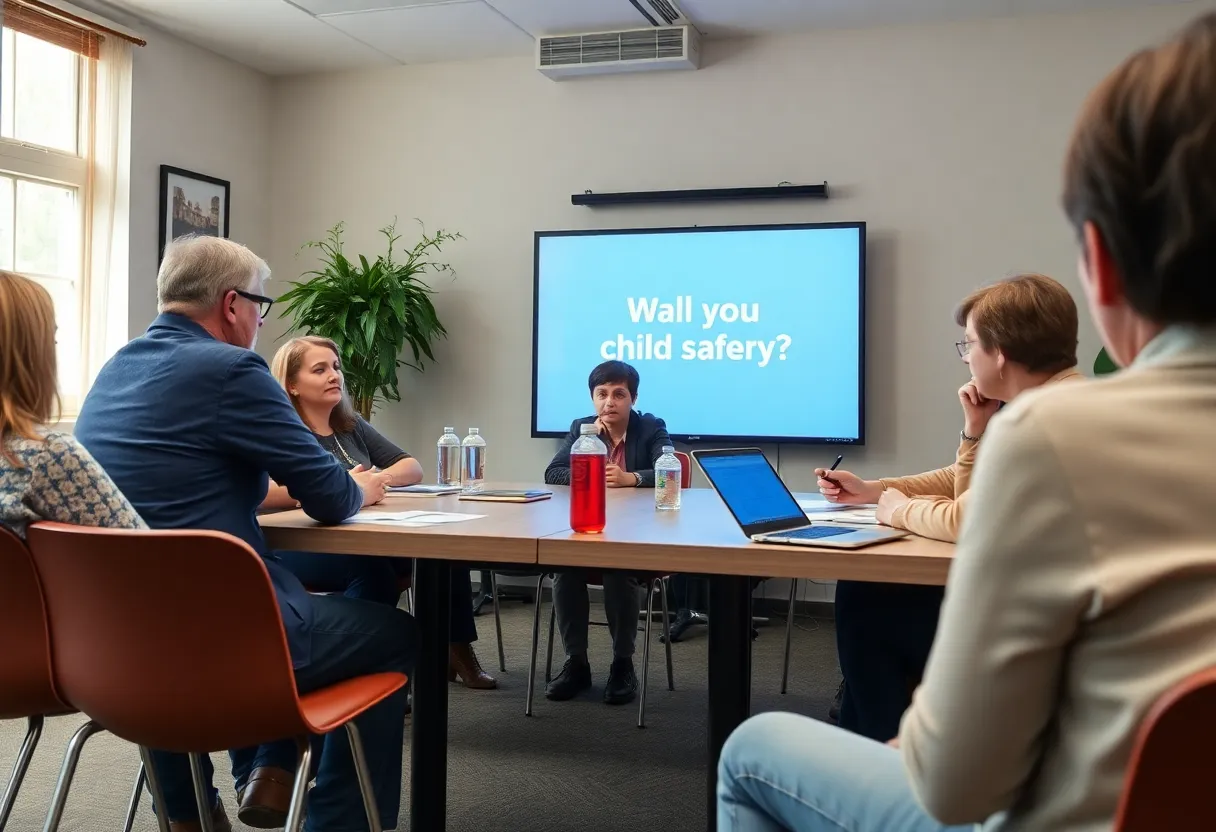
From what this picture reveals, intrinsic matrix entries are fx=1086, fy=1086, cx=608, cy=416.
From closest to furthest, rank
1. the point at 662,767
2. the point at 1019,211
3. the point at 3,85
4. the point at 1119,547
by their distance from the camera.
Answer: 1. the point at 1119,547
2. the point at 662,767
3. the point at 3,85
4. the point at 1019,211

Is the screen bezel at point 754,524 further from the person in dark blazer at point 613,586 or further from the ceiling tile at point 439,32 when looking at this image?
the ceiling tile at point 439,32

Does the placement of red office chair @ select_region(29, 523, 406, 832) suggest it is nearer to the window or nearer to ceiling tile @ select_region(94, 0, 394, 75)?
the window

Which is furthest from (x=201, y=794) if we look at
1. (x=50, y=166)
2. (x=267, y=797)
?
(x=50, y=166)

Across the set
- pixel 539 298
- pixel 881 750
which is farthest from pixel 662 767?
pixel 539 298

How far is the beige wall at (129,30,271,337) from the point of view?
5.07 m

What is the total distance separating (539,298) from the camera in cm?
541

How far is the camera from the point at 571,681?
12.1 ft

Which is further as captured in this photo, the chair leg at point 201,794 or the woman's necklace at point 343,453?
the woman's necklace at point 343,453

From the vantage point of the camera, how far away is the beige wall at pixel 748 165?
4879 mm

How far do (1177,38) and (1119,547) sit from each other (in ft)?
1.22

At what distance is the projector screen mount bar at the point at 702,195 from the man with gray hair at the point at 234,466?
10.9 feet

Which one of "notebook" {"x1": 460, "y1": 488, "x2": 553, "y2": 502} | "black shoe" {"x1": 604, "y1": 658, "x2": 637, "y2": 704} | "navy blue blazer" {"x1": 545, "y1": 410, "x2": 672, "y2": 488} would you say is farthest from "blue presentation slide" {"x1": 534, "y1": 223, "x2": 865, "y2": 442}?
"notebook" {"x1": 460, "y1": 488, "x2": 553, "y2": 502}

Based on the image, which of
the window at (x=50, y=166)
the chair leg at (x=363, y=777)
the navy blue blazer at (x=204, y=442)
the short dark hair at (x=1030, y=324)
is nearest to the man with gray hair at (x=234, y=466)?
the navy blue blazer at (x=204, y=442)

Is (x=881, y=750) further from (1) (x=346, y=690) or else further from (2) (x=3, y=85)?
(2) (x=3, y=85)
